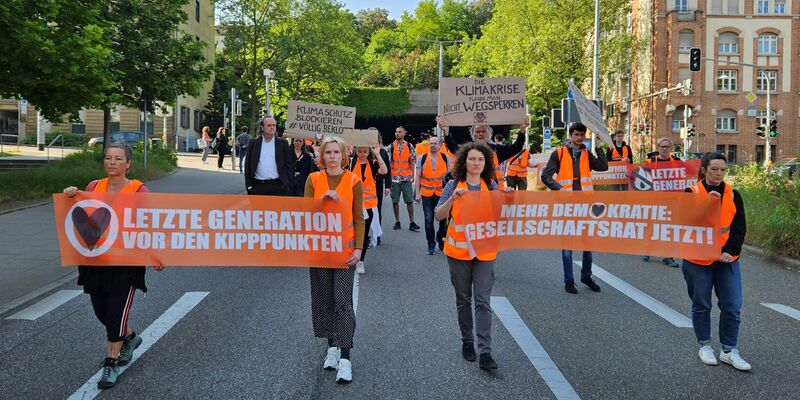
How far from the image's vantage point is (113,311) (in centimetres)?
496

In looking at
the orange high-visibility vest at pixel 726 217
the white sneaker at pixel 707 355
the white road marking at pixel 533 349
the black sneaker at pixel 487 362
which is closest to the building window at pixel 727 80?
the white road marking at pixel 533 349

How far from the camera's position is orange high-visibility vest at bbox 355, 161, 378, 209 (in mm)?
9469

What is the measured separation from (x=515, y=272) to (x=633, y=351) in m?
3.93

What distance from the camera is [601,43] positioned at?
1948 inches

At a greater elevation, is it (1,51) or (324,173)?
(1,51)

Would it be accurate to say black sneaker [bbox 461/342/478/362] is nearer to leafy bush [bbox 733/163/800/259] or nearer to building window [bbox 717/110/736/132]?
leafy bush [bbox 733/163/800/259]

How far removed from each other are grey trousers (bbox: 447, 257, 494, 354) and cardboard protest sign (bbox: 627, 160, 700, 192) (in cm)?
731

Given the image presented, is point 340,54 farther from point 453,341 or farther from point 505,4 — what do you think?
point 453,341

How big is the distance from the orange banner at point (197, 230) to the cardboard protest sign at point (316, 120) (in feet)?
24.9

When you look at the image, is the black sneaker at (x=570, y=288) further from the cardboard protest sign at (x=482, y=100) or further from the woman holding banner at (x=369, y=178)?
the cardboard protest sign at (x=482, y=100)

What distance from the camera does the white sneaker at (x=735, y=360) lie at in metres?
5.29

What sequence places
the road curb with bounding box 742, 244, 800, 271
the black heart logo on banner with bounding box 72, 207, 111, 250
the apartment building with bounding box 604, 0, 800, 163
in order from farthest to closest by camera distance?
the apartment building with bounding box 604, 0, 800, 163, the road curb with bounding box 742, 244, 800, 271, the black heart logo on banner with bounding box 72, 207, 111, 250

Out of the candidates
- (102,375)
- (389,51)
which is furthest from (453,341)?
(389,51)

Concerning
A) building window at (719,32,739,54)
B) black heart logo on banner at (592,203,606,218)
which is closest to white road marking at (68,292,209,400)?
black heart logo on banner at (592,203,606,218)
